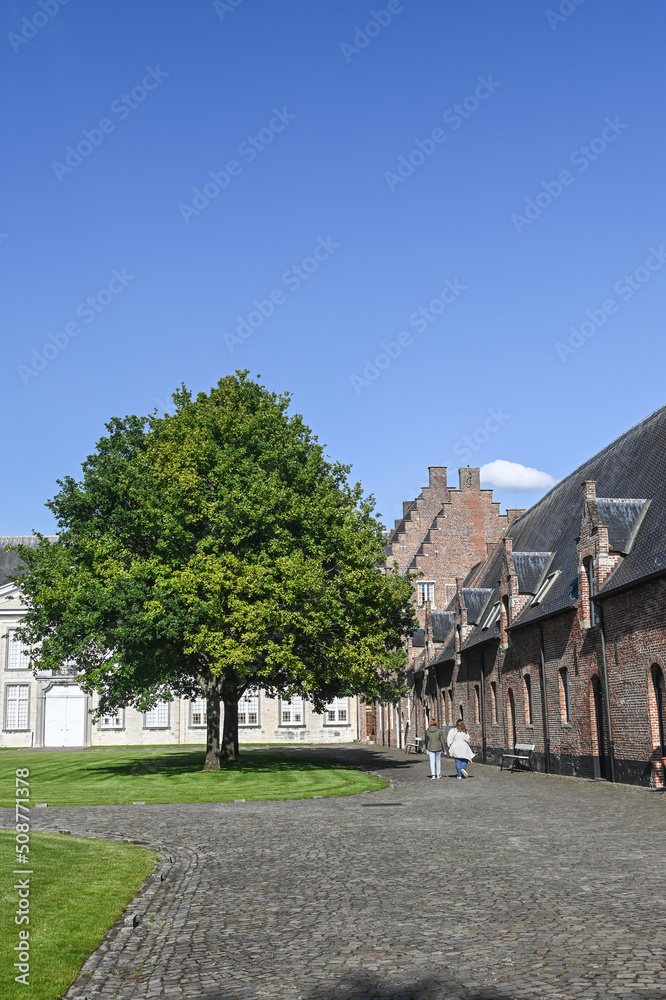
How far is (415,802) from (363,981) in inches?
577

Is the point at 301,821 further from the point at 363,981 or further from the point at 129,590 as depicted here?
the point at 129,590

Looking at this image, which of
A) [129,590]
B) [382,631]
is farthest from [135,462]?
[382,631]

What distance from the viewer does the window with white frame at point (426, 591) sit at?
184 ft

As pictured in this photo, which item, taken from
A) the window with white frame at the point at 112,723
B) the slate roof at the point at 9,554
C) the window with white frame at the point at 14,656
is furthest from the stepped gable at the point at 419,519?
the slate roof at the point at 9,554

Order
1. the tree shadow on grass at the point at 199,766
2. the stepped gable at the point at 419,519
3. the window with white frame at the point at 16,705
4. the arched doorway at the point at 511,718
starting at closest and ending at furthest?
the tree shadow on grass at the point at 199,766, the arched doorway at the point at 511,718, the stepped gable at the point at 419,519, the window with white frame at the point at 16,705

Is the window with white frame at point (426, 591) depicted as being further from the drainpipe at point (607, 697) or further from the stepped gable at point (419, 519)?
the drainpipe at point (607, 697)

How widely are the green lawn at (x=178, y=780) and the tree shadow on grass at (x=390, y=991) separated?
1684 cm

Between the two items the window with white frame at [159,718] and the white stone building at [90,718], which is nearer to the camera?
the white stone building at [90,718]

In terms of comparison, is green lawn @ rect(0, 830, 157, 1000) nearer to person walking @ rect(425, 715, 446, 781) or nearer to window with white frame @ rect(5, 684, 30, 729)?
person walking @ rect(425, 715, 446, 781)

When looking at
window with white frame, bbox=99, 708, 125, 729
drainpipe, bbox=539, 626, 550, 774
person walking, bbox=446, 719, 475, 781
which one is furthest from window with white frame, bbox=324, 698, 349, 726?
person walking, bbox=446, 719, 475, 781

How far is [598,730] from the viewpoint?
86.9 feet

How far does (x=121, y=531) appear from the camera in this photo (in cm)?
3178

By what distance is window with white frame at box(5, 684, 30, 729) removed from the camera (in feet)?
200

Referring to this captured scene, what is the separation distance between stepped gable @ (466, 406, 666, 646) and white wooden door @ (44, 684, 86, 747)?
32.5 metres
